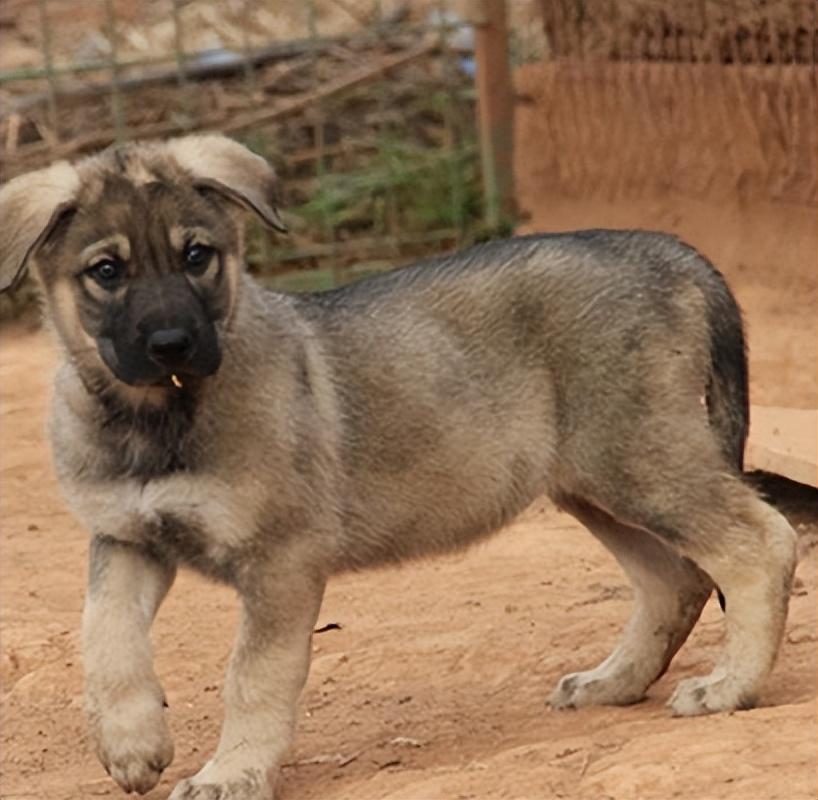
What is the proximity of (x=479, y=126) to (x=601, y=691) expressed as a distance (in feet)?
19.3

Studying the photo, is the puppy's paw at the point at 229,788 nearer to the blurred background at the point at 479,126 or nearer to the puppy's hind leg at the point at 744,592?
the puppy's hind leg at the point at 744,592

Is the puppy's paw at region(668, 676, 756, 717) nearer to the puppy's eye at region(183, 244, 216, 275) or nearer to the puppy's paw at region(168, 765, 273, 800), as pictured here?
the puppy's paw at region(168, 765, 273, 800)

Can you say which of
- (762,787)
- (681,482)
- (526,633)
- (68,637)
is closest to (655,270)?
(681,482)

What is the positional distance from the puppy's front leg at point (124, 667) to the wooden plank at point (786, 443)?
2.41 m

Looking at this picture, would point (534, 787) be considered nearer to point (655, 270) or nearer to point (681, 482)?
point (681, 482)

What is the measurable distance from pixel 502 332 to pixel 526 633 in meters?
1.21

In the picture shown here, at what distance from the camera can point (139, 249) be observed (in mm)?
4883

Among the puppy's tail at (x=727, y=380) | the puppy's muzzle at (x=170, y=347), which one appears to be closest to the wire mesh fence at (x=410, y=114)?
the puppy's tail at (x=727, y=380)

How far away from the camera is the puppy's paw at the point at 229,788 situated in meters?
4.92

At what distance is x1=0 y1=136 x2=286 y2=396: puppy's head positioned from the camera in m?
4.79

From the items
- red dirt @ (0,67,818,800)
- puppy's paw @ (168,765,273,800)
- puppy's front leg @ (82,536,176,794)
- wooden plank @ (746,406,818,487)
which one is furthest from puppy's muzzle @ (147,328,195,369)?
wooden plank @ (746,406,818,487)

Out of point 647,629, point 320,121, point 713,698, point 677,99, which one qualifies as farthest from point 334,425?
point 320,121

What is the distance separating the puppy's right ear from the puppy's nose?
0.39m

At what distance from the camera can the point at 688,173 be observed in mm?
9945
